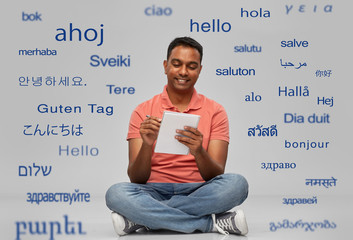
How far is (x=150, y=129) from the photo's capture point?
8.49 ft

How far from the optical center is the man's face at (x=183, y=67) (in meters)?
2.85

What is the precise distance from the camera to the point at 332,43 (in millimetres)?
4277

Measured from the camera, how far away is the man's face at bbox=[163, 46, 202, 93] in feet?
9.34

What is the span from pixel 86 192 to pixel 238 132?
1.10 metres

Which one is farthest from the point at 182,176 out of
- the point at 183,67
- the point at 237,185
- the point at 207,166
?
the point at 183,67

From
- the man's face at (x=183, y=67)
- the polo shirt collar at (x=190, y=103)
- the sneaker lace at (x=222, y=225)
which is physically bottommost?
the sneaker lace at (x=222, y=225)

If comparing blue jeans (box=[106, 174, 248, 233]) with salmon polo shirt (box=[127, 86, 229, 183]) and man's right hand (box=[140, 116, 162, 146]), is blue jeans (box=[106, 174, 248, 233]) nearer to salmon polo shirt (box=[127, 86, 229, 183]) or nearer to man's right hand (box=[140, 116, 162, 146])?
Answer: salmon polo shirt (box=[127, 86, 229, 183])

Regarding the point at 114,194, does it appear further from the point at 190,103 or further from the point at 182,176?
the point at 190,103

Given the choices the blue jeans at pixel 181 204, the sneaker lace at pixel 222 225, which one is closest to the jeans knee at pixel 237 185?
the blue jeans at pixel 181 204

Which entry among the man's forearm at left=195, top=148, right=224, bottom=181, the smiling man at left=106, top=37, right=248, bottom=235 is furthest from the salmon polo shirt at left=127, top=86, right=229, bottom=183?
the man's forearm at left=195, top=148, right=224, bottom=181

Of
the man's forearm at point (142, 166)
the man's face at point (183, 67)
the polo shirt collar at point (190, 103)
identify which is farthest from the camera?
the polo shirt collar at point (190, 103)

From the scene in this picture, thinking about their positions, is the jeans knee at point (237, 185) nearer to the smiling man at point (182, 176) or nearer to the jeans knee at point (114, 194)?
the smiling man at point (182, 176)

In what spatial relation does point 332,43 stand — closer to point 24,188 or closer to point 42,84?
point 42,84

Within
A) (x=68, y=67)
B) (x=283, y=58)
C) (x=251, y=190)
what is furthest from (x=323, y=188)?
(x=68, y=67)
